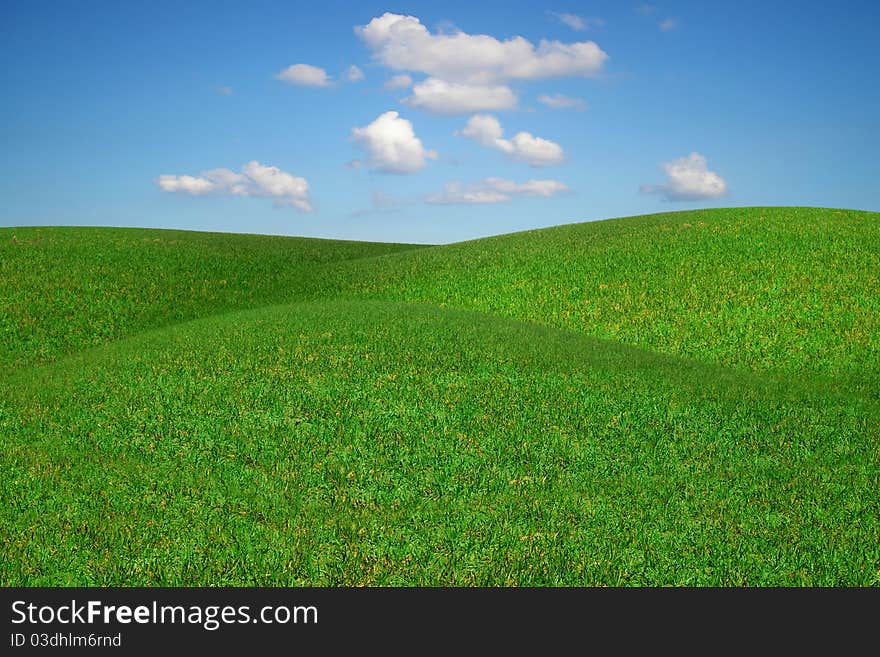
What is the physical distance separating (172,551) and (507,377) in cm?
665

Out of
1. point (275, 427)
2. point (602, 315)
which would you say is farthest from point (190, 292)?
point (275, 427)

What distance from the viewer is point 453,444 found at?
8.98 metres

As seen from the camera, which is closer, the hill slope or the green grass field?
the green grass field

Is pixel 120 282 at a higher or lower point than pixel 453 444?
higher

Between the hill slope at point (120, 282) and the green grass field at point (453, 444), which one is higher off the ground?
the hill slope at point (120, 282)

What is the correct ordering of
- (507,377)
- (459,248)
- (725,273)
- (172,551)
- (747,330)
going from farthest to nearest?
1. (459,248)
2. (725,273)
3. (747,330)
4. (507,377)
5. (172,551)

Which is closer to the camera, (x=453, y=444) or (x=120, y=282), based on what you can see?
(x=453, y=444)

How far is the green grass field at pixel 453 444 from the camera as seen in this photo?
6.50 metres

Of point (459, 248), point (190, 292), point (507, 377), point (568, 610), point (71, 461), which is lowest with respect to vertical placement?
point (568, 610)

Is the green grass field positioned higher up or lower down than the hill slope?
lower down

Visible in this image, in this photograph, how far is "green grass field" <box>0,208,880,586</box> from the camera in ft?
21.3

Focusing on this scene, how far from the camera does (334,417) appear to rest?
9.83 metres

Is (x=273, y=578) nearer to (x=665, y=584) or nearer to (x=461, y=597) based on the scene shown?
(x=461, y=597)

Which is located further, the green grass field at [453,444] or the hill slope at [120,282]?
the hill slope at [120,282]
